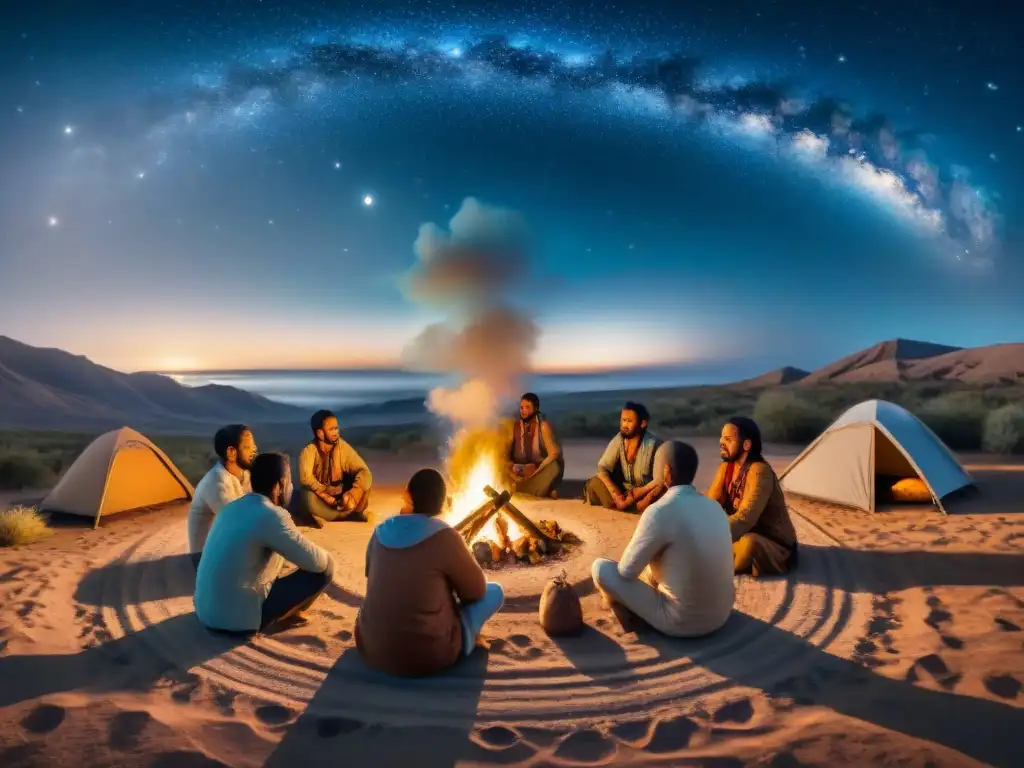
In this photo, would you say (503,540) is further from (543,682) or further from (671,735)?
(671,735)

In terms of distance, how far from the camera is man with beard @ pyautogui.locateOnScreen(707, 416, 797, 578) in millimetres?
5684

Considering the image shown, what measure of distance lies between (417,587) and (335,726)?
821 mm

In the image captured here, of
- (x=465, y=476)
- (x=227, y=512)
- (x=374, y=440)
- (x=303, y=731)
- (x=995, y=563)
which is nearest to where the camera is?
(x=303, y=731)

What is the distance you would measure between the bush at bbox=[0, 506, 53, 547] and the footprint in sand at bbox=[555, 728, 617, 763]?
20.9 feet

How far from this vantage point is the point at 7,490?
34.0ft

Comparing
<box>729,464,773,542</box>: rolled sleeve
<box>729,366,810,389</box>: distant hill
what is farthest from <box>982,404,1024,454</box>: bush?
<box>729,366,810,389</box>: distant hill

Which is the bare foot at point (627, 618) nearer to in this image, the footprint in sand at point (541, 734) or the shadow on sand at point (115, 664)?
→ the footprint in sand at point (541, 734)

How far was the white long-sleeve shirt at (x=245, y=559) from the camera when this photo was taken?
4.47m

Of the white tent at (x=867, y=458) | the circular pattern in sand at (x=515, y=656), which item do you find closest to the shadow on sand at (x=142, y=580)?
the circular pattern in sand at (x=515, y=656)

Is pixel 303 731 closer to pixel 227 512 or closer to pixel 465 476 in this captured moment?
pixel 227 512

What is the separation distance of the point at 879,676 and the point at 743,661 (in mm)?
781

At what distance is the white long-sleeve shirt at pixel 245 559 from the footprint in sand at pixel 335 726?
1151 mm

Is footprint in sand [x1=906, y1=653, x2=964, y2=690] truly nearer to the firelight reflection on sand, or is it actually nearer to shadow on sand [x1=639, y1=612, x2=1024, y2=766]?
shadow on sand [x1=639, y1=612, x2=1024, y2=766]

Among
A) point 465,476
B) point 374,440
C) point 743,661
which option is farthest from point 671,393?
point 743,661
